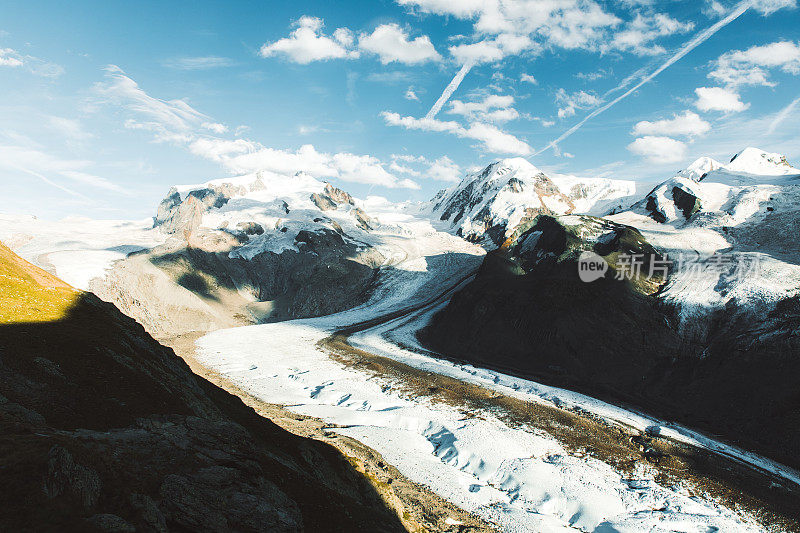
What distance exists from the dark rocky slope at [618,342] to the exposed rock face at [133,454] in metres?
45.8

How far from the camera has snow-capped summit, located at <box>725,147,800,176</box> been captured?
505ft

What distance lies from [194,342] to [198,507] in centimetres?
7726

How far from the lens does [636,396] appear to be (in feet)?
173

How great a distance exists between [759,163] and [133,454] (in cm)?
22285

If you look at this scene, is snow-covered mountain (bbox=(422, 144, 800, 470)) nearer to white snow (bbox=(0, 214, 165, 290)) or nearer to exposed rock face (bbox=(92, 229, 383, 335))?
exposed rock face (bbox=(92, 229, 383, 335))

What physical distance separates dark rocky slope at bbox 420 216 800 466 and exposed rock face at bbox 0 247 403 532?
150 feet

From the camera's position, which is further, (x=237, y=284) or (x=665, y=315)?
(x=237, y=284)

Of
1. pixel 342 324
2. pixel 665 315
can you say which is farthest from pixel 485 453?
pixel 342 324

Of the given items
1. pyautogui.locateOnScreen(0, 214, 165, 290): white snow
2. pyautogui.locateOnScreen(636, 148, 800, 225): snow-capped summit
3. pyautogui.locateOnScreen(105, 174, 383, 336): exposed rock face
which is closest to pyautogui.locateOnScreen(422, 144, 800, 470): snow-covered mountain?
pyautogui.locateOnScreen(636, 148, 800, 225): snow-capped summit

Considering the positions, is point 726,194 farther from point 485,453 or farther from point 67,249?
point 67,249

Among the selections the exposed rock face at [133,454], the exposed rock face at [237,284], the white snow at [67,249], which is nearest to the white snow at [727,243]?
the exposed rock face at [133,454]

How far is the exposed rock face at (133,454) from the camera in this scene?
942 cm

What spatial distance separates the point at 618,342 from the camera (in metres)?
62.6

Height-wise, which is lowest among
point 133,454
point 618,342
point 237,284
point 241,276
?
point 237,284
